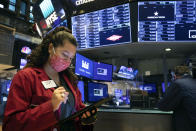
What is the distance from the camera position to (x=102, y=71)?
129 inches

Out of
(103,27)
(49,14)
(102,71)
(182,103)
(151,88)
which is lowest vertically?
(182,103)

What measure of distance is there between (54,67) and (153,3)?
2.12 m

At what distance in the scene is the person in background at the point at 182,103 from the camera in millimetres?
1925

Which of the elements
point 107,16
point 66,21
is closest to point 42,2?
point 66,21

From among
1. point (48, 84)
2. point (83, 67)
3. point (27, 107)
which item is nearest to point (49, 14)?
point (83, 67)

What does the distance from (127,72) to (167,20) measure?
4.85 feet

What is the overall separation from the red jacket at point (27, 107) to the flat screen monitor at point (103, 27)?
2.04 metres

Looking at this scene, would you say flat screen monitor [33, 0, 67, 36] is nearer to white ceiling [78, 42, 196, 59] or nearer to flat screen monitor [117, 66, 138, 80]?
white ceiling [78, 42, 196, 59]

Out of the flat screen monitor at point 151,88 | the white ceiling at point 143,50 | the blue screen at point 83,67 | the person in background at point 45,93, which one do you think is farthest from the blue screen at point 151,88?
the person in background at point 45,93

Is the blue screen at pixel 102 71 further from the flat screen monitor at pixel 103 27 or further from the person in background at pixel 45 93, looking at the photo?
the person in background at pixel 45 93

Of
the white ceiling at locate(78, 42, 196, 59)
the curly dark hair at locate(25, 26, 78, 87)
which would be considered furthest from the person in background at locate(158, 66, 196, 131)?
the curly dark hair at locate(25, 26, 78, 87)

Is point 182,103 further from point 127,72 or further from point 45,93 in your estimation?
point 127,72

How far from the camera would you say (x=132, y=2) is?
2.71m

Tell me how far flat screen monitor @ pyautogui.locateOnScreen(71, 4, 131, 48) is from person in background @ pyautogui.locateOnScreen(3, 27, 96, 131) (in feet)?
5.47
